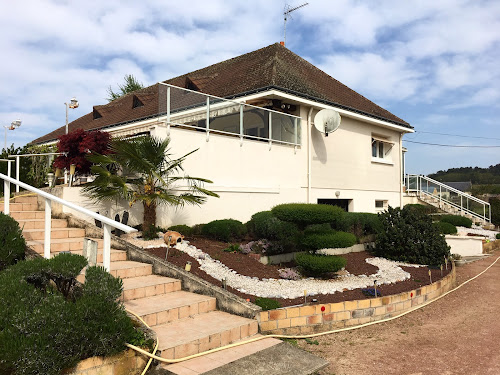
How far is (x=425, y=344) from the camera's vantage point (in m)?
5.41

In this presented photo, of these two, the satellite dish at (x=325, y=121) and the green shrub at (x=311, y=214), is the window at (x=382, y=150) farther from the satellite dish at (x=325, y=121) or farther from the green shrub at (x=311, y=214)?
the green shrub at (x=311, y=214)

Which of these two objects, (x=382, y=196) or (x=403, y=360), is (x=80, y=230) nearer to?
(x=403, y=360)

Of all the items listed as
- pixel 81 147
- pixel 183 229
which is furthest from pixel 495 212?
pixel 81 147

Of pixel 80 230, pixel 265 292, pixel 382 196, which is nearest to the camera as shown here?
pixel 265 292

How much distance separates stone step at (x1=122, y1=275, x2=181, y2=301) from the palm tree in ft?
8.01

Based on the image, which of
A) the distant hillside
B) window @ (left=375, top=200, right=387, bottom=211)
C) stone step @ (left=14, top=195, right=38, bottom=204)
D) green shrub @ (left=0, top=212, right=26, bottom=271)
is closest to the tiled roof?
window @ (left=375, top=200, right=387, bottom=211)

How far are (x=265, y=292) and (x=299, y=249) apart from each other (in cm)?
346

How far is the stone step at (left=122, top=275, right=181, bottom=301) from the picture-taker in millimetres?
5245

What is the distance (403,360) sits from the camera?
4.84m

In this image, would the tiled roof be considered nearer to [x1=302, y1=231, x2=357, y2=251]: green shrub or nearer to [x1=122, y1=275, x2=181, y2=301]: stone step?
[x1=302, y1=231, x2=357, y2=251]: green shrub

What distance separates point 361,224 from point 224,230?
17.1ft

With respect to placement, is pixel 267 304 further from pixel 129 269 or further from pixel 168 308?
pixel 129 269

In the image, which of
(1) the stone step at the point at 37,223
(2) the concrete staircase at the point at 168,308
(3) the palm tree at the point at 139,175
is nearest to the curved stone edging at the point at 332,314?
(2) the concrete staircase at the point at 168,308

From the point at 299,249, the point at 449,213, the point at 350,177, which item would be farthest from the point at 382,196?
the point at 299,249
